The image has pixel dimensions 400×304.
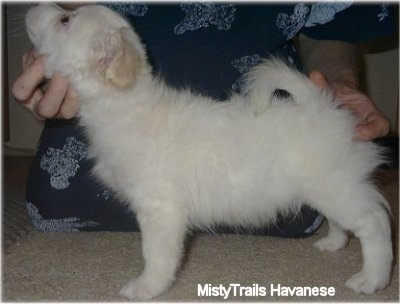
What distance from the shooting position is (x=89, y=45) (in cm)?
155

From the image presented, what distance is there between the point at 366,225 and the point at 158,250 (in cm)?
64

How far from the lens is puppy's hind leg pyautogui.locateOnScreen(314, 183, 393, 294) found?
4.80ft

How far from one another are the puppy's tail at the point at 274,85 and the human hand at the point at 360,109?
0.09m

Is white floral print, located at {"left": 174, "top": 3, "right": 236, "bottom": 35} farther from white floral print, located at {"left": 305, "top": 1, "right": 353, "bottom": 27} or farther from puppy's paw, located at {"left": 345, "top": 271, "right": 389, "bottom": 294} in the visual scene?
puppy's paw, located at {"left": 345, "top": 271, "right": 389, "bottom": 294}

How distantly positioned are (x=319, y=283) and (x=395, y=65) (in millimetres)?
3181

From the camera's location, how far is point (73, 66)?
5.18 feet

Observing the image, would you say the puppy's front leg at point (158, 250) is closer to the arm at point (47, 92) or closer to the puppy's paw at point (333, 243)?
the arm at point (47, 92)

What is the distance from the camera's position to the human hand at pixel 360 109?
5.36ft

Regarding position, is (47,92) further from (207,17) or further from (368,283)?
(368,283)

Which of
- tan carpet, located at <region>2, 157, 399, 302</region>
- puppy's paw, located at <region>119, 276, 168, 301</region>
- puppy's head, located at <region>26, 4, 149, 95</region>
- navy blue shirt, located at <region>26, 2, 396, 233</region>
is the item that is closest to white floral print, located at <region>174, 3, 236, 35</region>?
navy blue shirt, located at <region>26, 2, 396, 233</region>

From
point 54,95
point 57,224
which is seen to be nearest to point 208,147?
point 54,95

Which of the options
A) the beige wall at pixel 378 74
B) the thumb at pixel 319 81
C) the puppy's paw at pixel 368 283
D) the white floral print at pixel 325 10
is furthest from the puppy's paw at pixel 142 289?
the beige wall at pixel 378 74

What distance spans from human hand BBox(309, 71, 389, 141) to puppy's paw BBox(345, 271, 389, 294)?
44 cm

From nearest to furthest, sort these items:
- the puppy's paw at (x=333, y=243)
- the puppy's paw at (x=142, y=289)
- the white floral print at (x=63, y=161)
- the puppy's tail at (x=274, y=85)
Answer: the puppy's paw at (x=142, y=289) < the puppy's tail at (x=274, y=85) < the puppy's paw at (x=333, y=243) < the white floral print at (x=63, y=161)
